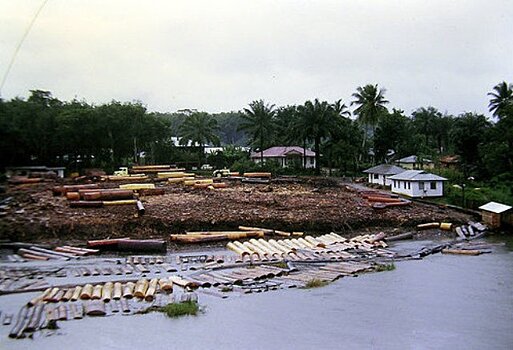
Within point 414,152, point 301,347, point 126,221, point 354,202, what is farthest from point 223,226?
point 414,152

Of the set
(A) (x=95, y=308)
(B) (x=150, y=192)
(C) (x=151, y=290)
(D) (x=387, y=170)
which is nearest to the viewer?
(A) (x=95, y=308)

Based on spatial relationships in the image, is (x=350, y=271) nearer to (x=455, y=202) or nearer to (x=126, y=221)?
(x=126, y=221)

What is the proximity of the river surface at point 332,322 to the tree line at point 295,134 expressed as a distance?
53.1 ft

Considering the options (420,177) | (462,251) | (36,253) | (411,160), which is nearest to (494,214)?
(462,251)

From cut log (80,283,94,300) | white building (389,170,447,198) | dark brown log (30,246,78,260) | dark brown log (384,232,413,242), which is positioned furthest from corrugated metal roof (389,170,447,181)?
cut log (80,283,94,300)

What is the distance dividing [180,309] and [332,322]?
2.90 meters

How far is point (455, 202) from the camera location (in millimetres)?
24859

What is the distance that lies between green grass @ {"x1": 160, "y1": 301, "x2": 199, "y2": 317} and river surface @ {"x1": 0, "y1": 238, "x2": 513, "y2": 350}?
7.3 inches

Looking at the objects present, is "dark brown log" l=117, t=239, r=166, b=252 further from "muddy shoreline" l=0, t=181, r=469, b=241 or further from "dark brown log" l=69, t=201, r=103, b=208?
"dark brown log" l=69, t=201, r=103, b=208

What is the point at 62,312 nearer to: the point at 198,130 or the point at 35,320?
the point at 35,320

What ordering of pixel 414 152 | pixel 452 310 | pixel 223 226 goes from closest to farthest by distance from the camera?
pixel 452 310, pixel 223 226, pixel 414 152

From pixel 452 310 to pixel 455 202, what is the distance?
15010 mm

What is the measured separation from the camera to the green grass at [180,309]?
33.4 ft

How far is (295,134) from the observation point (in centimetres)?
4209
